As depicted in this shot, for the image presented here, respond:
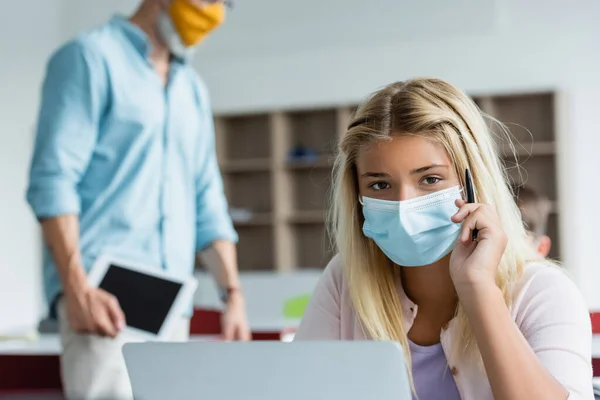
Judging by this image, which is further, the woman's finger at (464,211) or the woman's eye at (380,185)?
the woman's eye at (380,185)

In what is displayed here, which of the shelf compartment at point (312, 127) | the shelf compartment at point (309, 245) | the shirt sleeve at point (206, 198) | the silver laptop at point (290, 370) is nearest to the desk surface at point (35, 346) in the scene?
the shirt sleeve at point (206, 198)

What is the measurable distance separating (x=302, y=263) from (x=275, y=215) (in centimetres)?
48

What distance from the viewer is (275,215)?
6168mm

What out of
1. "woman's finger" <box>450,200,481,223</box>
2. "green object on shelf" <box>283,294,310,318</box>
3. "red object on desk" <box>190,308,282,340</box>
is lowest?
"green object on shelf" <box>283,294,310,318</box>

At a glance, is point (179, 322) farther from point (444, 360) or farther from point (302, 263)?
point (302, 263)

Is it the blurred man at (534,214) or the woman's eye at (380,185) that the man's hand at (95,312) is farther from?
the blurred man at (534,214)

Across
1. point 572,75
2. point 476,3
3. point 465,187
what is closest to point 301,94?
point 476,3

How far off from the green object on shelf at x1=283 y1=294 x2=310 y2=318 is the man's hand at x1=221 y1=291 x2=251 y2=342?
1.38 m

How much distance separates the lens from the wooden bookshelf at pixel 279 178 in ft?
20.3

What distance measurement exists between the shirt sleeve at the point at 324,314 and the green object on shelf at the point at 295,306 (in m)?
1.98

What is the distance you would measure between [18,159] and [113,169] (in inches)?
193

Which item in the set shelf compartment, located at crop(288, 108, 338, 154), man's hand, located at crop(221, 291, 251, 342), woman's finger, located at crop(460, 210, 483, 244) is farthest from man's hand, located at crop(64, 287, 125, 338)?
shelf compartment, located at crop(288, 108, 338, 154)

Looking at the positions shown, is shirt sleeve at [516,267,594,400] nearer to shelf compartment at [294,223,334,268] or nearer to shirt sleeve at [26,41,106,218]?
shirt sleeve at [26,41,106,218]

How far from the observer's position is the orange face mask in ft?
6.47
